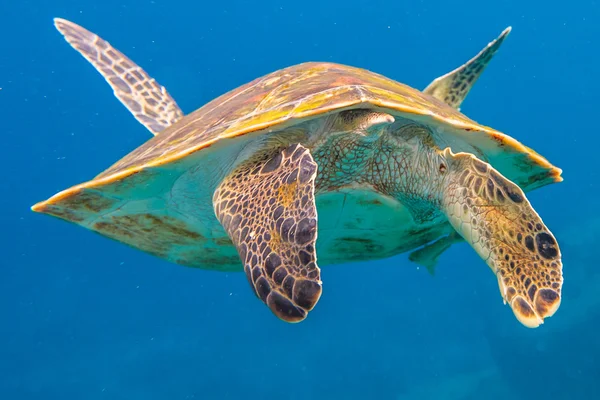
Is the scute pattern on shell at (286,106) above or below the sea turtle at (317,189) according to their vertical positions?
above

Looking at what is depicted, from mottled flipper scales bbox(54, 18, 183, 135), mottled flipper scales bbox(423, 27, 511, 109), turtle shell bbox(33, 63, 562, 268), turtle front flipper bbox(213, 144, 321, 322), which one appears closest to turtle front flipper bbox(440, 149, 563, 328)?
turtle shell bbox(33, 63, 562, 268)

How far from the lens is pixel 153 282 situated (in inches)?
893

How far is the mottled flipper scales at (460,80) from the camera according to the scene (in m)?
4.87

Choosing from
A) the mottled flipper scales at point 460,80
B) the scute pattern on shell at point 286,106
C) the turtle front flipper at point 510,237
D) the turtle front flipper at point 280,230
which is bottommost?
the mottled flipper scales at point 460,80

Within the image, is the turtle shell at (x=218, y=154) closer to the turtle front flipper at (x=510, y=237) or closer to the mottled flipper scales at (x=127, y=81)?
the turtle front flipper at (x=510, y=237)

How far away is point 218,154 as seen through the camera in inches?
110

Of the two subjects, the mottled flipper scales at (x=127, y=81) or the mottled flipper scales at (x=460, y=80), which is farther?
the mottled flipper scales at (x=127, y=81)

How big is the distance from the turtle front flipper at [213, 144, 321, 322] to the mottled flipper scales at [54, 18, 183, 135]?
3.14 m

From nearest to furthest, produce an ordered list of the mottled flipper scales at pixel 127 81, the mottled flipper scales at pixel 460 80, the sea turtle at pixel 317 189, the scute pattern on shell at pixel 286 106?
the sea turtle at pixel 317 189, the scute pattern on shell at pixel 286 106, the mottled flipper scales at pixel 460 80, the mottled flipper scales at pixel 127 81

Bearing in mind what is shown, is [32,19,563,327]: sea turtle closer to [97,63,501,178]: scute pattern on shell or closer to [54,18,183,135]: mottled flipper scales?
[97,63,501,178]: scute pattern on shell

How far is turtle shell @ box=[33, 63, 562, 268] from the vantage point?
262 centimetres

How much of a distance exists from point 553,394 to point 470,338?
342 centimetres

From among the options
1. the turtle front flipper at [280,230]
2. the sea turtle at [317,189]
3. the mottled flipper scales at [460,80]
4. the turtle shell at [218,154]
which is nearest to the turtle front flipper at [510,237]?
the sea turtle at [317,189]

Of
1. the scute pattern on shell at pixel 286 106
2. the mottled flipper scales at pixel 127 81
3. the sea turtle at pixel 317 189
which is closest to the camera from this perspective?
the sea turtle at pixel 317 189
